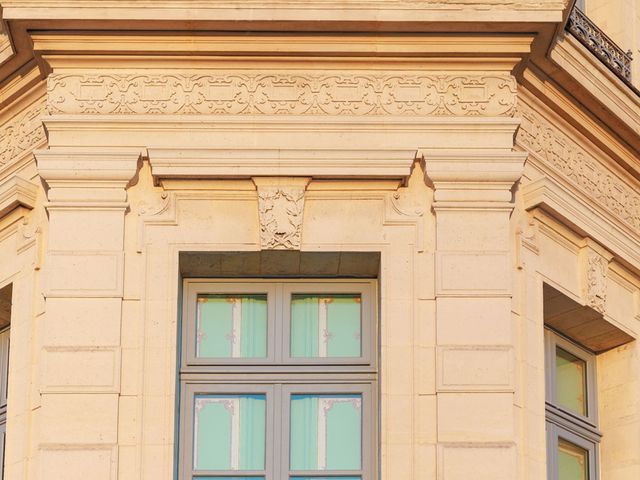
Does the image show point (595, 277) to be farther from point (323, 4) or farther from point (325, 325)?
point (323, 4)

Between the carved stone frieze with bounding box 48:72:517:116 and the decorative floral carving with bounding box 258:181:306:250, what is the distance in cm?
90

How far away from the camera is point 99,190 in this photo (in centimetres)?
2303

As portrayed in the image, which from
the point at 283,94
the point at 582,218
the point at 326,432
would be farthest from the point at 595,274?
the point at 283,94

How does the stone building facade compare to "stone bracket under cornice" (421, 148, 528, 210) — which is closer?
the stone building facade

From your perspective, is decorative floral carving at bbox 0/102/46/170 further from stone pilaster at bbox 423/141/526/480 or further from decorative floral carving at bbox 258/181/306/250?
stone pilaster at bbox 423/141/526/480

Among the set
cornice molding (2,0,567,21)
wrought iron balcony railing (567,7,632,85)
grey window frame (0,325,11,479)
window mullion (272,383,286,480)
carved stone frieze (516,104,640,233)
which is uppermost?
wrought iron balcony railing (567,7,632,85)

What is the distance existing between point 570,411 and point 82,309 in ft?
19.5

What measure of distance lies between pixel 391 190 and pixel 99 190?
116 inches

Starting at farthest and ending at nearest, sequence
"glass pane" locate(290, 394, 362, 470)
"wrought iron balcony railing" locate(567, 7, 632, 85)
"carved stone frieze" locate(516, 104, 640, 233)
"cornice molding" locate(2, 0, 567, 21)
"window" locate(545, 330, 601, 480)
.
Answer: "wrought iron balcony railing" locate(567, 7, 632, 85) < "window" locate(545, 330, 601, 480) < "carved stone frieze" locate(516, 104, 640, 233) < "cornice molding" locate(2, 0, 567, 21) < "glass pane" locate(290, 394, 362, 470)

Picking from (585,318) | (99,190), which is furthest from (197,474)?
(585,318)

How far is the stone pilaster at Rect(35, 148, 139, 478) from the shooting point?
22.0 meters

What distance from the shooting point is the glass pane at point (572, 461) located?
2505cm

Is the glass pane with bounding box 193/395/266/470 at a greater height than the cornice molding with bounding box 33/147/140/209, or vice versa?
the cornice molding with bounding box 33/147/140/209

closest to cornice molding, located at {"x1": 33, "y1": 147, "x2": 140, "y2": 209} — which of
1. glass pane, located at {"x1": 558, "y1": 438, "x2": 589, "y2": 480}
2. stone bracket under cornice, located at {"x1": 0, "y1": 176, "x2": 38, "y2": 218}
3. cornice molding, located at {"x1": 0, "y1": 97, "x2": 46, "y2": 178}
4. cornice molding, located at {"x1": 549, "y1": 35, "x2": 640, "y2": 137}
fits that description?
stone bracket under cornice, located at {"x1": 0, "y1": 176, "x2": 38, "y2": 218}
